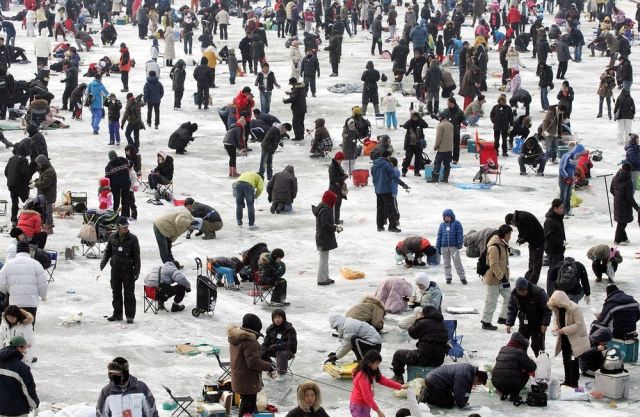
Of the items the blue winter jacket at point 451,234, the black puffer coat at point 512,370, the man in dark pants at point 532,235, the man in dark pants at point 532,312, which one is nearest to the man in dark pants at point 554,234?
the man in dark pants at point 532,235

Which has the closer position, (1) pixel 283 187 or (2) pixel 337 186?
(2) pixel 337 186

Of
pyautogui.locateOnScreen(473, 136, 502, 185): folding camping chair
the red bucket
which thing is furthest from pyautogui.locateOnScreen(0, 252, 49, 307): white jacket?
pyautogui.locateOnScreen(473, 136, 502, 185): folding camping chair

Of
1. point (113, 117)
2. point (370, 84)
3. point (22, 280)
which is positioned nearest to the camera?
point (22, 280)

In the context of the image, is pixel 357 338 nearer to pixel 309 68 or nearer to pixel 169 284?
pixel 169 284

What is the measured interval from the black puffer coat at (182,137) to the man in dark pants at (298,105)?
7.62ft

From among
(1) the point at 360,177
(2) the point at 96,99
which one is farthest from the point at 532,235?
(2) the point at 96,99

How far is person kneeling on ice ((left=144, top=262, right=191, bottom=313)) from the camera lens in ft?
68.3

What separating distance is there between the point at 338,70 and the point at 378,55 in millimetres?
3787

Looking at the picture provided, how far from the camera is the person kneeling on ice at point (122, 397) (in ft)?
45.6

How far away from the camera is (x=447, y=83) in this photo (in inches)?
1529

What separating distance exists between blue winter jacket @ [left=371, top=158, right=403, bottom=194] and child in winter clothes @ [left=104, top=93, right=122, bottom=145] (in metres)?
8.57

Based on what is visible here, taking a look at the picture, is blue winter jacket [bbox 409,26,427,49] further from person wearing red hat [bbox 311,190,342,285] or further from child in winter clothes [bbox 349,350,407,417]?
child in winter clothes [bbox 349,350,407,417]

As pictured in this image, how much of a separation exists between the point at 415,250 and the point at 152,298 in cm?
490

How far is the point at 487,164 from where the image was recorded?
30.8 meters
